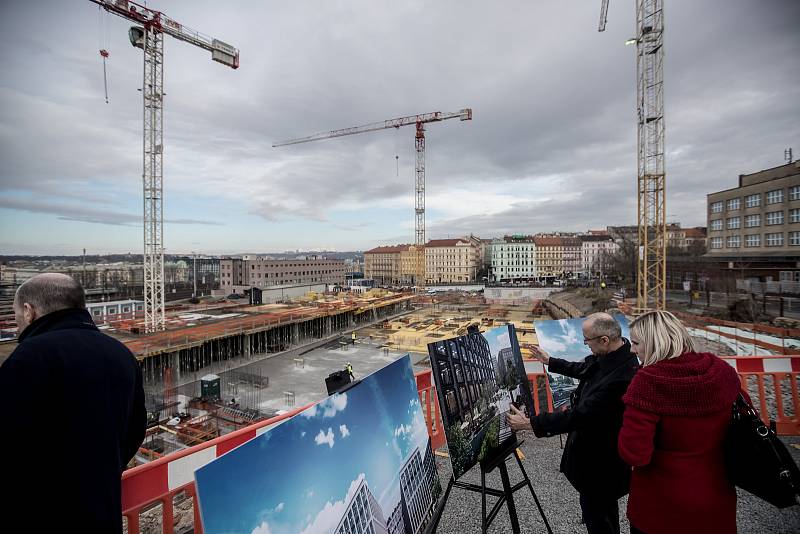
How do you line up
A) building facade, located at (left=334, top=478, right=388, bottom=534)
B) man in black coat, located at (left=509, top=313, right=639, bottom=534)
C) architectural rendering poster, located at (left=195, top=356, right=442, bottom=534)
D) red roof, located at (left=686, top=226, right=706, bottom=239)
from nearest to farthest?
architectural rendering poster, located at (left=195, top=356, right=442, bottom=534)
building facade, located at (left=334, top=478, right=388, bottom=534)
man in black coat, located at (left=509, top=313, right=639, bottom=534)
red roof, located at (left=686, top=226, right=706, bottom=239)

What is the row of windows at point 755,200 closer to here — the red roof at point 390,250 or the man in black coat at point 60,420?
the man in black coat at point 60,420

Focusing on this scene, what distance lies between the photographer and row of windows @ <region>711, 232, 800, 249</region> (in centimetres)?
2795

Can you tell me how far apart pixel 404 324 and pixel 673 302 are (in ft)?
80.3

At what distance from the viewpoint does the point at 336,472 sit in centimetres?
136

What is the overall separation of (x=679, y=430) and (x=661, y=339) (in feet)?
1.20

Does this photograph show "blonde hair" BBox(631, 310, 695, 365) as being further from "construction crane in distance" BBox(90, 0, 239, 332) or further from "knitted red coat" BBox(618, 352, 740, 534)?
"construction crane in distance" BBox(90, 0, 239, 332)

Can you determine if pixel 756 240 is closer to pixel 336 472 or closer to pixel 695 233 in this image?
pixel 336 472

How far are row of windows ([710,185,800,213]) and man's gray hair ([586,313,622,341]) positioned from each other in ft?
122

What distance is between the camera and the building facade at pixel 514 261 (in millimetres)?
85000

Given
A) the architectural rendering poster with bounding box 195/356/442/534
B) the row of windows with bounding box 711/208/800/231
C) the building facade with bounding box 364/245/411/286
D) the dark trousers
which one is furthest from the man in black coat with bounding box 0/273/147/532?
the building facade with bounding box 364/245/411/286

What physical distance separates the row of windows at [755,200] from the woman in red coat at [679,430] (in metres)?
37.6

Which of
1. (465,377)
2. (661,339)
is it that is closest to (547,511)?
(465,377)

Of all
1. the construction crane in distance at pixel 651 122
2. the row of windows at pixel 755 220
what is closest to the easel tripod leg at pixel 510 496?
the construction crane in distance at pixel 651 122

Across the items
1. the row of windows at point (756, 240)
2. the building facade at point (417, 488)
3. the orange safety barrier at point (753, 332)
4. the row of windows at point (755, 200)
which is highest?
the row of windows at point (755, 200)
